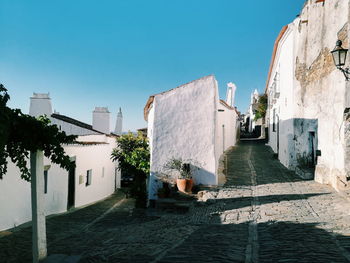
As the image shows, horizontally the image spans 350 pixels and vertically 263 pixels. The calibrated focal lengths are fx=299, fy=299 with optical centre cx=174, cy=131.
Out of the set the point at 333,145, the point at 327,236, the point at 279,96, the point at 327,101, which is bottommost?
the point at 327,236

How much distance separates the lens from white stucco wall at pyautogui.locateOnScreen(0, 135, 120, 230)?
9219mm

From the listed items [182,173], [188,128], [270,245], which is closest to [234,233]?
[270,245]

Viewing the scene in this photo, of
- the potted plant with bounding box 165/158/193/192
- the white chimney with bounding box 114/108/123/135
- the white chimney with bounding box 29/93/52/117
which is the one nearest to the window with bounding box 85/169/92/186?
the white chimney with bounding box 29/93/52/117

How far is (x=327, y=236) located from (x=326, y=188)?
15.8 ft

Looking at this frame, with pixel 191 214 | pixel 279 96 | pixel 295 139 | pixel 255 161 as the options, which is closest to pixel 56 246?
pixel 191 214

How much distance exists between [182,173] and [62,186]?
18.0ft

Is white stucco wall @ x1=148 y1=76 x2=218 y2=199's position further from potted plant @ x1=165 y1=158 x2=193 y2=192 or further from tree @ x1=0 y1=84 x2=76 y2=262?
tree @ x1=0 y1=84 x2=76 y2=262

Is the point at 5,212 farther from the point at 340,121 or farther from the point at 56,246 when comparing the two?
the point at 340,121

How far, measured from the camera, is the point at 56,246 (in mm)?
6598

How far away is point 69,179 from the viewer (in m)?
13.6

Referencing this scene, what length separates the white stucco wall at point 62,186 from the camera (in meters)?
9.22

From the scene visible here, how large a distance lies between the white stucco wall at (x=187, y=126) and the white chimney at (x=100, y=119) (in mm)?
10423

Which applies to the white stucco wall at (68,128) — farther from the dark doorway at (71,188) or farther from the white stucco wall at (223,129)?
the white stucco wall at (223,129)

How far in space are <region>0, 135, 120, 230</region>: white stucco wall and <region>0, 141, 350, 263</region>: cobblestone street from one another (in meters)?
0.90
